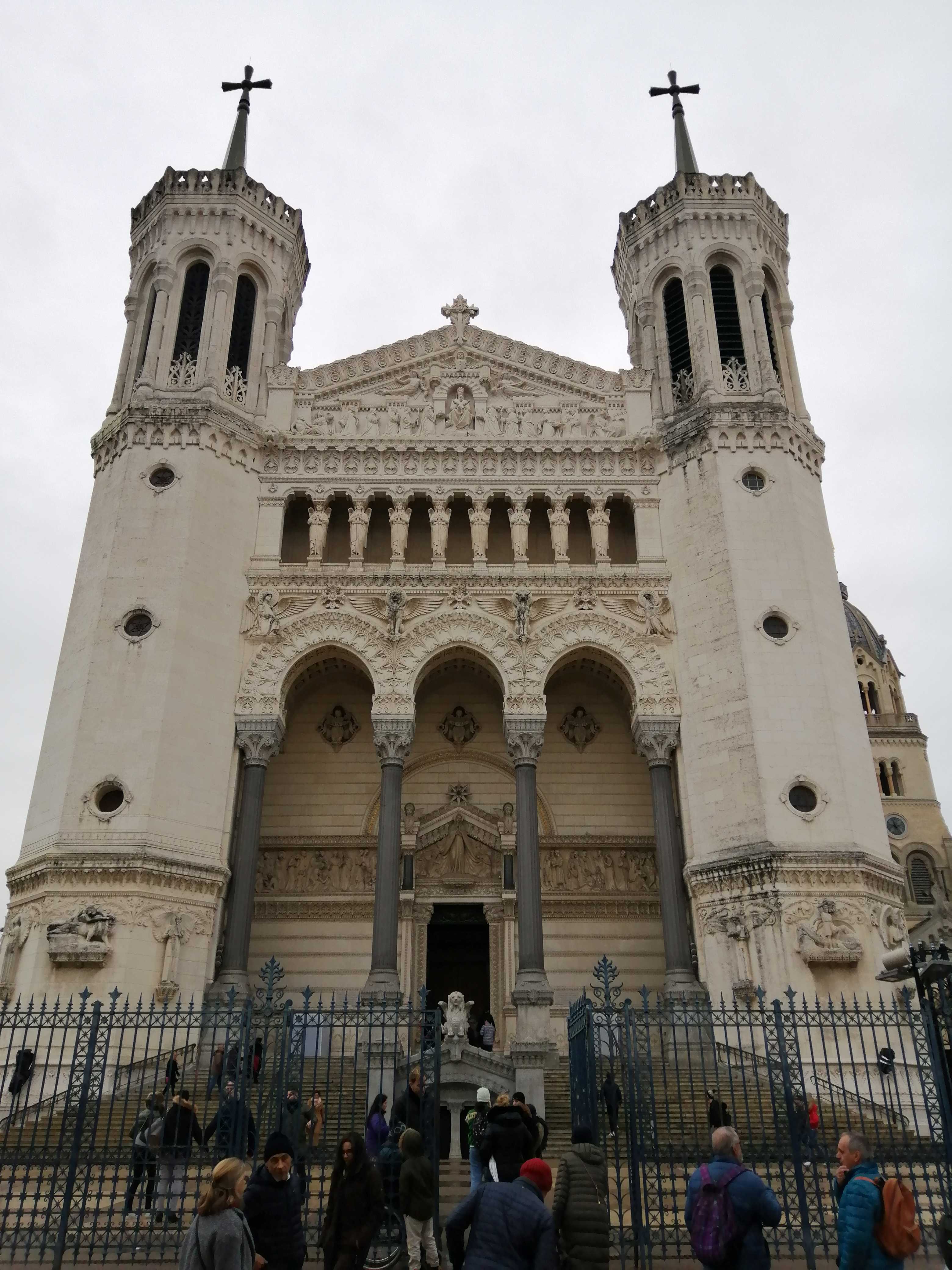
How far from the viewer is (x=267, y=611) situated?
23516 mm

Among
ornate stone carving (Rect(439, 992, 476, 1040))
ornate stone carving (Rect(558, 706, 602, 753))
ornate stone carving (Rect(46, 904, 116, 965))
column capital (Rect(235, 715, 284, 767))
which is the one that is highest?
ornate stone carving (Rect(558, 706, 602, 753))

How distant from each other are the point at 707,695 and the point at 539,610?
4410 millimetres

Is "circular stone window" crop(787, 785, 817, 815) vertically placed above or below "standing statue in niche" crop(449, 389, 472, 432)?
below

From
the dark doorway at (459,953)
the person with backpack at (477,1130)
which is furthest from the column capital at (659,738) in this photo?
the person with backpack at (477,1130)

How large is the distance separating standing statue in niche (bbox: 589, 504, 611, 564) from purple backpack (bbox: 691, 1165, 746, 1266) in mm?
18740

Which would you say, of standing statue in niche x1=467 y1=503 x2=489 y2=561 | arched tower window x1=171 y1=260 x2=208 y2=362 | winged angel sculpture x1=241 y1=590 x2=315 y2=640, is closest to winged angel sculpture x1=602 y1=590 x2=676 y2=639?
standing statue in niche x1=467 y1=503 x2=489 y2=561

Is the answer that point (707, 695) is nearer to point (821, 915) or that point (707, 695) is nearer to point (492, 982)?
point (821, 915)

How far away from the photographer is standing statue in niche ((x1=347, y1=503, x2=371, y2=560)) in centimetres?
2450

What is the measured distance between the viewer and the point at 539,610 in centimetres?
2383

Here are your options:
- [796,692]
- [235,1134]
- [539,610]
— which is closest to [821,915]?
[796,692]

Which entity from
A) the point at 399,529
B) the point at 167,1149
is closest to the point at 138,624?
the point at 399,529

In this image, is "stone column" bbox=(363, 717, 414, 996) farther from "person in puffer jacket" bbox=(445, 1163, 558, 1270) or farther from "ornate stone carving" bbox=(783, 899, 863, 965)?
"person in puffer jacket" bbox=(445, 1163, 558, 1270)

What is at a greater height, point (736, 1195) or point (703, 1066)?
point (703, 1066)

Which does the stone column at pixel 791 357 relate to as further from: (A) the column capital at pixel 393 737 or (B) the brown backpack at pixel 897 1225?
(B) the brown backpack at pixel 897 1225
